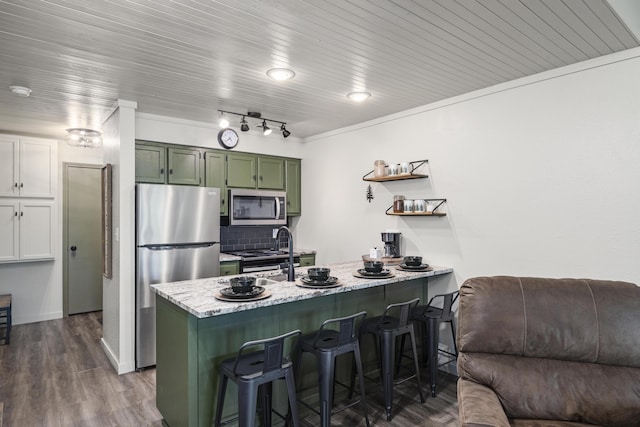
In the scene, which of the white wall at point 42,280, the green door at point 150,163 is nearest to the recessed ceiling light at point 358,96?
the green door at point 150,163

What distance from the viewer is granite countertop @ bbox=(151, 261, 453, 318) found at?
202 centimetres

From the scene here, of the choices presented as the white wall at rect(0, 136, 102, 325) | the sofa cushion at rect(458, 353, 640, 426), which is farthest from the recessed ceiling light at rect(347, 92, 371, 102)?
the white wall at rect(0, 136, 102, 325)

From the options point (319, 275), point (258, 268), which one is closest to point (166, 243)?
point (258, 268)

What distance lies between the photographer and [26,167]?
4.84m

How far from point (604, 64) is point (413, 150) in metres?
1.61

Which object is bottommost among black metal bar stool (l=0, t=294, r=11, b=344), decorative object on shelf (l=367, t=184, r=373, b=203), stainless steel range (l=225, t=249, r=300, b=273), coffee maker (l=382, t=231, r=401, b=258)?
black metal bar stool (l=0, t=294, r=11, b=344)

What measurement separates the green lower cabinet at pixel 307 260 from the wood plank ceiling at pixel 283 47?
2065 millimetres


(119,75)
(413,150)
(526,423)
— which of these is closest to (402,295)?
(413,150)

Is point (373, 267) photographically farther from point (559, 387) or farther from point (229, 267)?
point (229, 267)

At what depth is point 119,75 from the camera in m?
2.82

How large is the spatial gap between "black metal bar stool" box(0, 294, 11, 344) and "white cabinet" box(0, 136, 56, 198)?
1304 mm

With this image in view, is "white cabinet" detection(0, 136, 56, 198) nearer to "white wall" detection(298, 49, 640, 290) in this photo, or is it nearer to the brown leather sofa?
"white wall" detection(298, 49, 640, 290)

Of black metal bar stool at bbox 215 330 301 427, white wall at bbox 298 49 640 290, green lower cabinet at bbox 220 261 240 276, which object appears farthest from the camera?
green lower cabinet at bbox 220 261 240 276

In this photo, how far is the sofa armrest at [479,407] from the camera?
160 centimetres
